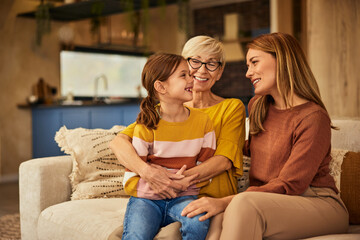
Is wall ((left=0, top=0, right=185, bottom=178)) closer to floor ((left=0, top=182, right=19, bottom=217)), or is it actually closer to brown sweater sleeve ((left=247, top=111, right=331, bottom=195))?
floor ((left=0, top=182, right=19, bottom=217))

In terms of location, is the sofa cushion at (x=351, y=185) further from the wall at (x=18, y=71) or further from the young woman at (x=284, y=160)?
the wall at (x=18, y=71)

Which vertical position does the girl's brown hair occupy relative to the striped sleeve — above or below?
above

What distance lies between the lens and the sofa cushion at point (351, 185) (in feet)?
6.30

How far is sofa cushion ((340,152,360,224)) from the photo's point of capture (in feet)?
6.30

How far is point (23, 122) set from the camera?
6074 millimetres

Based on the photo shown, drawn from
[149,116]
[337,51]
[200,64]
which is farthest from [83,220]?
[337,51]

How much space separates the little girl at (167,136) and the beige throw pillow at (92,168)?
0.63m

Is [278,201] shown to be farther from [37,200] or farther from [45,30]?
[45,30]

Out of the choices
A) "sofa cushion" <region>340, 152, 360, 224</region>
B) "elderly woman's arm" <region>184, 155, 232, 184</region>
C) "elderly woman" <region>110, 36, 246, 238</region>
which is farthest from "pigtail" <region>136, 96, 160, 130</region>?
"sofa cushion" <region>340, 152, 360, 224</region>

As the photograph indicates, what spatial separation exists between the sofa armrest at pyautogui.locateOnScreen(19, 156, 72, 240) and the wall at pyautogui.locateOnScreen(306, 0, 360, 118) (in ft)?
6.29

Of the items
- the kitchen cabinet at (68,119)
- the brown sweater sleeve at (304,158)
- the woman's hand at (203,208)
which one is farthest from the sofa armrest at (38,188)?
the kitchen cabinet at (68,119)

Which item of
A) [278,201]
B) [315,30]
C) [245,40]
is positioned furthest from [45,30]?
[278,201]

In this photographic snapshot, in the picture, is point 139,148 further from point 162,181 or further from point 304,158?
point 304,158

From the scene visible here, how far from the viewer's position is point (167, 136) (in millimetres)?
1739
